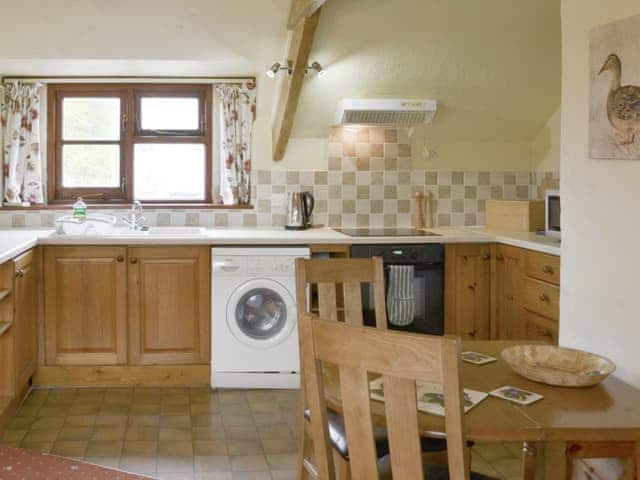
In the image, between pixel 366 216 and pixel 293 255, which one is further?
pixel 366 216

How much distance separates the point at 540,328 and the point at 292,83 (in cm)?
190

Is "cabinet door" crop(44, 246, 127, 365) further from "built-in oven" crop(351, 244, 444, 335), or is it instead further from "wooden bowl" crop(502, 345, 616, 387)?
"wooden bowl" crop(502, 345, 616, 387)

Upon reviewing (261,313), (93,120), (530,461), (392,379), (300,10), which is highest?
(300,10)

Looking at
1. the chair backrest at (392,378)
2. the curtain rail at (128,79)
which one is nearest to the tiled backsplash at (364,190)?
the curtain rail at (128,79)

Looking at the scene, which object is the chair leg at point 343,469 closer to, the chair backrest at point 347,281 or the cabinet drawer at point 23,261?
the chair backrest at point 347,281

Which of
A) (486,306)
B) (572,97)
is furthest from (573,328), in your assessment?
(486,306)

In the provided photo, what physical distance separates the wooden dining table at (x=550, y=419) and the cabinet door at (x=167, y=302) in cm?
241

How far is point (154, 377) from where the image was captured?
14.3ft

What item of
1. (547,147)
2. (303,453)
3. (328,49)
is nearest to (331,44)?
(328,49)

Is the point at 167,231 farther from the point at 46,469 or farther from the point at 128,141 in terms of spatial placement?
the point at 46,469

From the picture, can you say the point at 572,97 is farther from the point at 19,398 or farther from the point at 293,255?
the point at 19,398

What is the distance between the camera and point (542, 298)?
4.00m

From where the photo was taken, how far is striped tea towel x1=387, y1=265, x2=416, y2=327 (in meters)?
4.41

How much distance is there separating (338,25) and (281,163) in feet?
3.79
